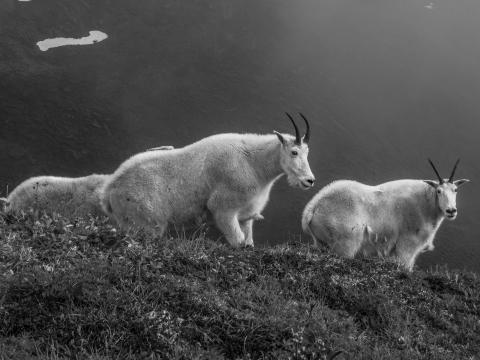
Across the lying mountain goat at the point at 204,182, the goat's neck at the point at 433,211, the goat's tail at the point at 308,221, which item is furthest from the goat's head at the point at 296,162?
the goat's neck at the point at 433,211

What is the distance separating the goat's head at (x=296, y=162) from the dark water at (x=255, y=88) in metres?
4.60

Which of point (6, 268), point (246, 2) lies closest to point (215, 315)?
point (6, 268)

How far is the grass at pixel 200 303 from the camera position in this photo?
421 cm

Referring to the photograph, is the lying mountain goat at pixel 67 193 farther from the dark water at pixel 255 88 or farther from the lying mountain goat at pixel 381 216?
the dark water at pixel 255 88

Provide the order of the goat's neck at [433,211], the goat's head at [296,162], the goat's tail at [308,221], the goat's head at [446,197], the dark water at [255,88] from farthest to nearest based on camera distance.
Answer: the dark water at [255,88] → the goat's neck at [433,211] → the goat's head at [446,197] → the goat's tail at [308,221] → the goat's head at [296,162]

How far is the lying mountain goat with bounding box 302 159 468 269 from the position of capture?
10539 millimetres

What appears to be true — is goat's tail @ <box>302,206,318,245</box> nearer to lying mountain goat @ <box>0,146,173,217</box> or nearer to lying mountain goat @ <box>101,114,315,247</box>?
lying mountain goat @ <box>101,114,315,247</box>

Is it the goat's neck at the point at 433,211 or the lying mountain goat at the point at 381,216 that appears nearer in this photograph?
the lying mountain goat at the point at 381,216

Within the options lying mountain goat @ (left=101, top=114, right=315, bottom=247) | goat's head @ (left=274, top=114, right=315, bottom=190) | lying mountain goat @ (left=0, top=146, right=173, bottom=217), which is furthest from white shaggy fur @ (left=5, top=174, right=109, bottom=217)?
goat's head @ (left=274, top=114, right=315, bottom=190)

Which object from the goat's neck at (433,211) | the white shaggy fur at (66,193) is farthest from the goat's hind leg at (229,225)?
the goat's neck at (433,211)

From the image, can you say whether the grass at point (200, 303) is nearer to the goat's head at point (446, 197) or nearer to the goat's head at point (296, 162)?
the goat's head at point (296, 162)

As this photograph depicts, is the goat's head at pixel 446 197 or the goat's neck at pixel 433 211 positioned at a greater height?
the goat's head at pixel 446 197

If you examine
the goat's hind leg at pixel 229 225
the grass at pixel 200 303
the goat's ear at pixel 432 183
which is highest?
the grass at pixel 200 303

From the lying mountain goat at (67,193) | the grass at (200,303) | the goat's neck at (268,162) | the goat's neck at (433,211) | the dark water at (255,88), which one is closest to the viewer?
the grass at (200,303)
